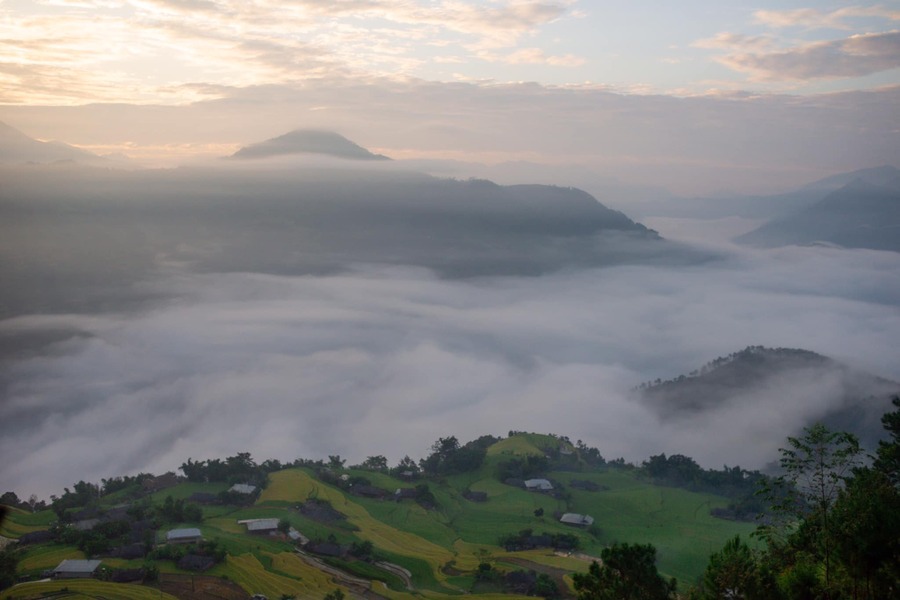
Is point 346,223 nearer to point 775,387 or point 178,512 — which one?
point 775,387

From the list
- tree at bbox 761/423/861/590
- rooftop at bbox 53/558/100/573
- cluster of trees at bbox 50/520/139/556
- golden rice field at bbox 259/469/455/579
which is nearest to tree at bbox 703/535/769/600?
tree at bbox 761/423/861/590

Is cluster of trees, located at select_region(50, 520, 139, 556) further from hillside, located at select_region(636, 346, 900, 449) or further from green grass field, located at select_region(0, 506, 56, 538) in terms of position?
hillside, located at select_region(636, 346, 900, 449)

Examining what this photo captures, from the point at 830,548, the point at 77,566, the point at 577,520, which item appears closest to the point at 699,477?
the point at 577,520

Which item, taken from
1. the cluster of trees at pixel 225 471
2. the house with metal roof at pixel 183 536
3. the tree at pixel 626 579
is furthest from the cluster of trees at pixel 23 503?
the tree at pixel 626 579

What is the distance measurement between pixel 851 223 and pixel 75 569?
630 ft

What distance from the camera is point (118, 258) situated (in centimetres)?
11569

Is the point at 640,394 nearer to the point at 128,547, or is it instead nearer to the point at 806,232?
the point at 128,547

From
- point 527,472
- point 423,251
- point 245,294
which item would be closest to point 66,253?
point 245,294

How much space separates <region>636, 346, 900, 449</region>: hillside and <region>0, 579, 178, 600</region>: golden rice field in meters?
42.8

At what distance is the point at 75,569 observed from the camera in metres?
23.3

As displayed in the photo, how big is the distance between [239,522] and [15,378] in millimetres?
49245

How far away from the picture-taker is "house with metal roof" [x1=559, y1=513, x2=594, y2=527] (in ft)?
107

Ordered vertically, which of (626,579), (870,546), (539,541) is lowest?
(539,541)

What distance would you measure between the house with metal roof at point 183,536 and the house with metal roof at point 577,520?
15080 millimetres
